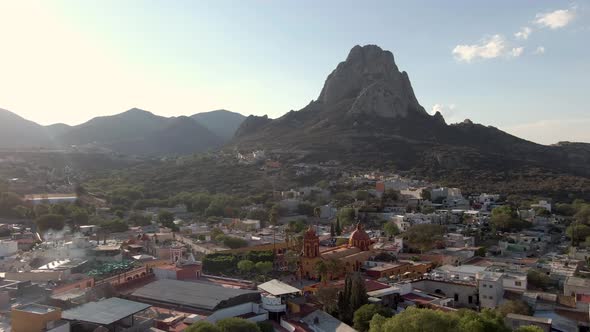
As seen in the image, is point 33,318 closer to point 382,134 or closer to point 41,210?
point 41,210

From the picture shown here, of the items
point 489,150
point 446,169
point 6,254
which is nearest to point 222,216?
point 6,254

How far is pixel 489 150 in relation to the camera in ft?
348

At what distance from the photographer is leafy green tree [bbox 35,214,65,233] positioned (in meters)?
44.8

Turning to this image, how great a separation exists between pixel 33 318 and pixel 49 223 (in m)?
28.8

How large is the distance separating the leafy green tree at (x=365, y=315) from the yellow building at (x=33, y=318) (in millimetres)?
11802

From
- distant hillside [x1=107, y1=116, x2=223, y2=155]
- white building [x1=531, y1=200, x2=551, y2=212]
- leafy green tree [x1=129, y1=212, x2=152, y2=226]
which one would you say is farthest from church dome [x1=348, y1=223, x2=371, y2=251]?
distant hillside [x1=107, y1=116, x2=223, y2=155]

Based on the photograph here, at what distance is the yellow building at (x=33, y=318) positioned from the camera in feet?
61.3

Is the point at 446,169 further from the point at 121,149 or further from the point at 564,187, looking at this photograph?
the point at 121,149

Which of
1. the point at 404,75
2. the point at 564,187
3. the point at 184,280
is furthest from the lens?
the point at 404,75

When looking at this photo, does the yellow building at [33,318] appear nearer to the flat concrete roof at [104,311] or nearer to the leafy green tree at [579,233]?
the flat concrete roof at [104,311]

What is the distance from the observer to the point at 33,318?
61.4ft

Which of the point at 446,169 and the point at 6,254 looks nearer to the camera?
the point at 6,254

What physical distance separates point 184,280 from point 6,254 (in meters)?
14.6

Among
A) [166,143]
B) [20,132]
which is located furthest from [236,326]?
[166,143]
